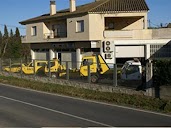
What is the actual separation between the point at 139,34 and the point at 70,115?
1285 inches

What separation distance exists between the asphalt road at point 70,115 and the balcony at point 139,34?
2746 cm

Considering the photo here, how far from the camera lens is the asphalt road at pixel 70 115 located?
39.3ft

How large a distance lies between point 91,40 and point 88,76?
21.7 meters

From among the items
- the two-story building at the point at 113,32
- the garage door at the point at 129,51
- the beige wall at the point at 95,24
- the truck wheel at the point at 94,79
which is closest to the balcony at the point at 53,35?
the beige wall at the point at 95,24

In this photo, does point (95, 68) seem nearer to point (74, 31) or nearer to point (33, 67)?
point (33, 67)

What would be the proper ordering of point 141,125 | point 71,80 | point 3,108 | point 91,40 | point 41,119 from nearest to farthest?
point 141,125 < point 41,119 < point 3,108 < point 71,80 < point 91,40

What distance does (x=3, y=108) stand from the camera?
51.7ft

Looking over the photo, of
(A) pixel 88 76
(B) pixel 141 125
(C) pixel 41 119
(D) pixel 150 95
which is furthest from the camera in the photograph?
(A) pixel 88 76

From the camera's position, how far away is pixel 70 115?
13656 mm

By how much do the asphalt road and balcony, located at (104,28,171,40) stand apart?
2746cm

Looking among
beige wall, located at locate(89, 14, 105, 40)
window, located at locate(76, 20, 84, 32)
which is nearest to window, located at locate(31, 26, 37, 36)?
window, located at locate(76, 20, 84, 32)

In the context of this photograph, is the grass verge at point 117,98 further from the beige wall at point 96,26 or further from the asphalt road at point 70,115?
the beige wall at point 96,26

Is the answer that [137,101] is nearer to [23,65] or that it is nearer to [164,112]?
[164,112]

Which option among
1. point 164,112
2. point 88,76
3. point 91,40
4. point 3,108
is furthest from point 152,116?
point 91,40
